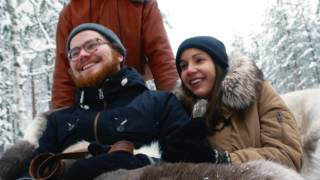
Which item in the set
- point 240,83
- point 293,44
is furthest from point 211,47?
point 293,44

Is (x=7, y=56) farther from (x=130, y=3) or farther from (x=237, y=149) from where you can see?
(x=237, y=149)

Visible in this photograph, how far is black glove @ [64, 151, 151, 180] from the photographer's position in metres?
2.79

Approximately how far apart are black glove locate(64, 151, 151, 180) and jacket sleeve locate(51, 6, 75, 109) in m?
1.61

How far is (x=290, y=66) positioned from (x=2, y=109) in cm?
2235

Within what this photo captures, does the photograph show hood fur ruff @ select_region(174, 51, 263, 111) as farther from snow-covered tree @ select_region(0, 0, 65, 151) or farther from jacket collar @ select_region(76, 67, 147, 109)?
snow-covered tree @ select_region(0, 0, 65, 151)

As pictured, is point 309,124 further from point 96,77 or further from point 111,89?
point 96,77

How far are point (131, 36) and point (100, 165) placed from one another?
195 cm

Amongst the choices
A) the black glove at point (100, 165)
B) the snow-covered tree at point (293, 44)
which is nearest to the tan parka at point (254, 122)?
the black glove at point (100, 165)

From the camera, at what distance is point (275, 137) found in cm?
328

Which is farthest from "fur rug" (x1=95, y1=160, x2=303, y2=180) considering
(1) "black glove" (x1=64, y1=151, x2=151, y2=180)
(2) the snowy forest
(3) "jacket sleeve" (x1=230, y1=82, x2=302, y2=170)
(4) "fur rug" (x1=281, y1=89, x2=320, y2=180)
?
(2) the snowy forest

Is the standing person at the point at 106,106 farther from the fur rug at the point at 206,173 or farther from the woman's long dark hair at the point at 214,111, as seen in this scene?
the fur rug at the point at 206,173

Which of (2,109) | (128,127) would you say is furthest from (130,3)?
(2,109)

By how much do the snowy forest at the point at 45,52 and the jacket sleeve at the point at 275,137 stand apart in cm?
1191

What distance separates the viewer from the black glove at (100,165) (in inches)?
110
